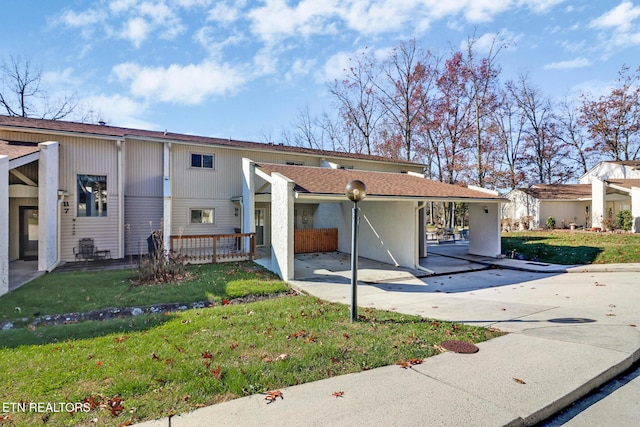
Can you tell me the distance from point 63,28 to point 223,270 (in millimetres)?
12118

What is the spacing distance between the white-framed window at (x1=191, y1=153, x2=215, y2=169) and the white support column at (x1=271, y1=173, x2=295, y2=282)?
6.10 metres

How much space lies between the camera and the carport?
10.0m

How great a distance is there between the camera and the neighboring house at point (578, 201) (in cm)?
2075

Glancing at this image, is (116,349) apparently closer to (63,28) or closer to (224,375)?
(224,375)

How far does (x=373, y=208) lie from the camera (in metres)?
14.1

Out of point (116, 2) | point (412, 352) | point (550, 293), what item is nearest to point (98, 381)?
point (412, 352)

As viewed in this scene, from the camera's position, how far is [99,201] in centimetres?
1340

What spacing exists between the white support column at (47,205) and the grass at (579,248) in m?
18.5

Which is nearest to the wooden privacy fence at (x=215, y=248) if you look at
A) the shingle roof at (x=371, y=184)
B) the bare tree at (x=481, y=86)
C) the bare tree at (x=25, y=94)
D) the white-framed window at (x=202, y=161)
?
the shingle roof at (x=371, y=184)

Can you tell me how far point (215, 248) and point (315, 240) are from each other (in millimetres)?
5249

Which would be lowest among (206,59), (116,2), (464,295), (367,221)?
(464,295)

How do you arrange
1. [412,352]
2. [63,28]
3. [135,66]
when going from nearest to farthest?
[412,352]
[63,28]
[135,66]

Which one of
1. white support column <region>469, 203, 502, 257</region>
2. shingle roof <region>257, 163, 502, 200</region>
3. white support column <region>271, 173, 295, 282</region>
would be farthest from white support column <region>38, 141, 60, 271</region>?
white support column <region>469, 203, 502, 257</region>

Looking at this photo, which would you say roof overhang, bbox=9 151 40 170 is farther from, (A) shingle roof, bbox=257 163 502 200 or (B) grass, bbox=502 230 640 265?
(B) grass, bbox=502 230 640 265
